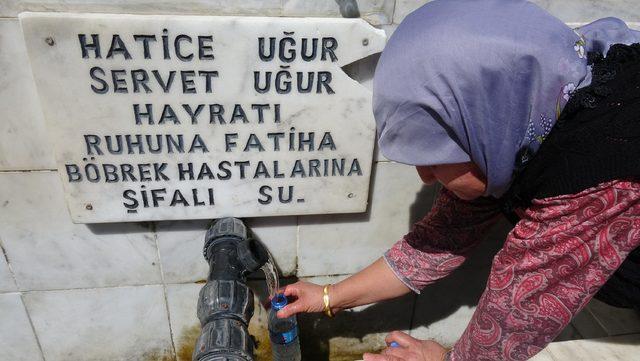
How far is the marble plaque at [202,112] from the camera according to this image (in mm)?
952

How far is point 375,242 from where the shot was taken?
144cm

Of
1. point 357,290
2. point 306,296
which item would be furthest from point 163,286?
point 357,290

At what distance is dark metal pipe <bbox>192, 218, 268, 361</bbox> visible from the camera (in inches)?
36.7

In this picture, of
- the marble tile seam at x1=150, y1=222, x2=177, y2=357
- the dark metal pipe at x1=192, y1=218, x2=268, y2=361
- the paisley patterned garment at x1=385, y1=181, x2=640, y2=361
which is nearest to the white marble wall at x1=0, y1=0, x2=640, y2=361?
the marble tile seam at x1=150, y1=222, x2=177, y2=357

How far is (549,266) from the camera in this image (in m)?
0.84

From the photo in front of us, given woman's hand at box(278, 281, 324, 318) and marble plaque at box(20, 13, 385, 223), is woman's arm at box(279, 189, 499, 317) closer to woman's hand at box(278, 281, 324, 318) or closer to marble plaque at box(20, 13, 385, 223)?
woman's hand at box(278, 281, 324, 318)

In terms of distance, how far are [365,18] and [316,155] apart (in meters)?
0.34

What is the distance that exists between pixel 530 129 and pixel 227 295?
2.36 ft

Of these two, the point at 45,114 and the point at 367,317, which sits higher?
the point at 45,114

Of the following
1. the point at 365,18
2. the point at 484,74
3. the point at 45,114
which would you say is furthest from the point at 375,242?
the point at 45,114

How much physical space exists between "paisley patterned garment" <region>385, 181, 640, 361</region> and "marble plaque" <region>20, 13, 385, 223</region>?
421 mm

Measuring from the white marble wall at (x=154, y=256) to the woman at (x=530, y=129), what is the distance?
353 millimetres

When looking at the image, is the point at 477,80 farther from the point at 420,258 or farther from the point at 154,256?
the point at 154,256

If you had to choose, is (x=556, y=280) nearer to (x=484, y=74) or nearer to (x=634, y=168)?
(x=634, y=168)
